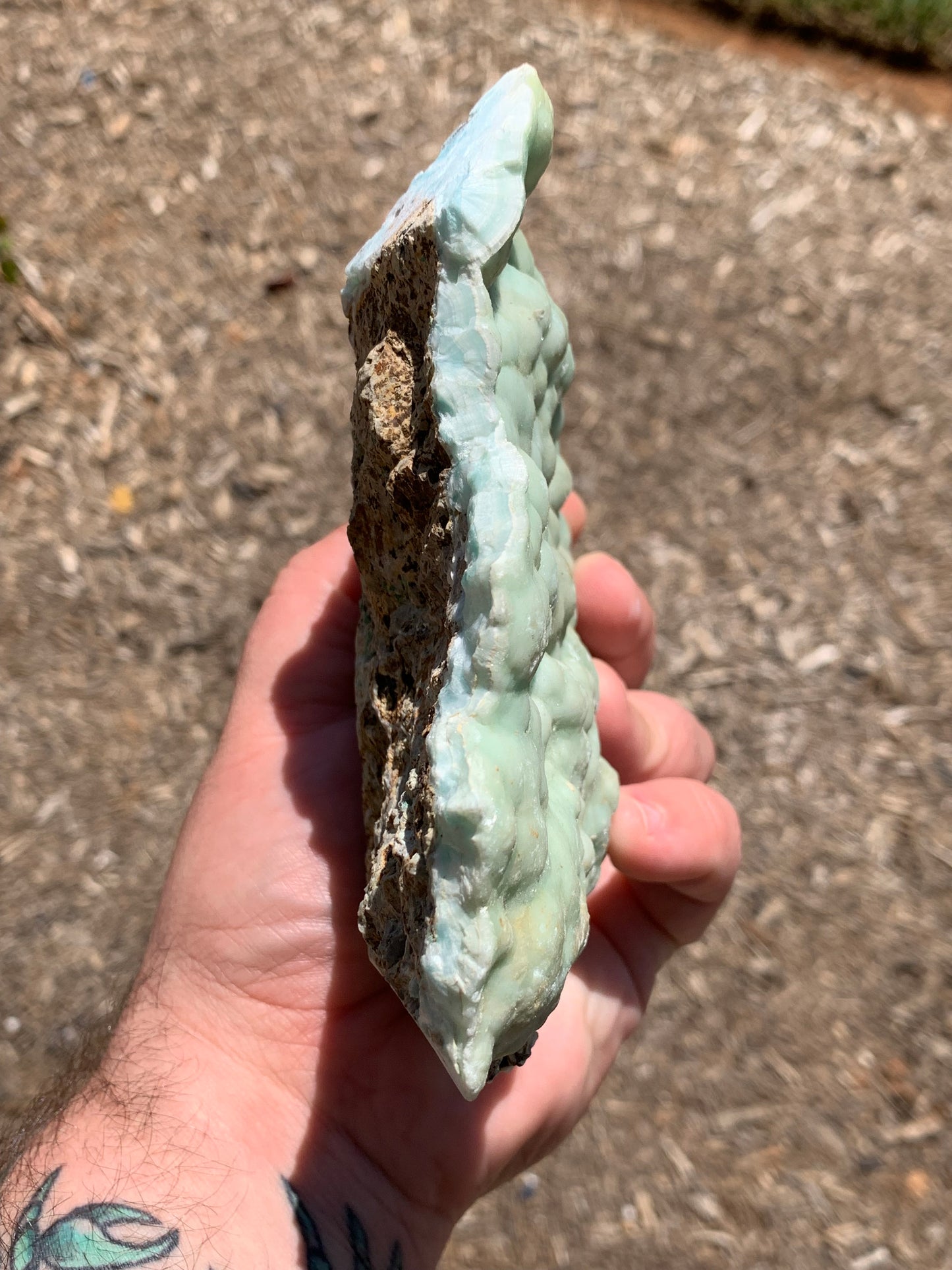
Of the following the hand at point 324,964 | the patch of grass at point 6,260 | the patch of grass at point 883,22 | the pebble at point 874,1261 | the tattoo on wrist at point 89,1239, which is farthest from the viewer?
the patch of grass at point 883,22

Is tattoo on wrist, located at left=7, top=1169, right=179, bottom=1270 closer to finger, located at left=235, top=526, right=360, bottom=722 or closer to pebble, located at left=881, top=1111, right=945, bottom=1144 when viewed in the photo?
finger, located at left=235, top=526, right=360, bottom=722

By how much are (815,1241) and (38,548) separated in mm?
2648

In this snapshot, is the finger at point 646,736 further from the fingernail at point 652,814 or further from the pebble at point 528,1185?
the pebble at point 528,1185

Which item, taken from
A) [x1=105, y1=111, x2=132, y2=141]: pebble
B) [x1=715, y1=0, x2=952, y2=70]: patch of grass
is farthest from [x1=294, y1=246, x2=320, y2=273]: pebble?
[x1=715, y1=0, x2=952, y2=70]: patch of grass

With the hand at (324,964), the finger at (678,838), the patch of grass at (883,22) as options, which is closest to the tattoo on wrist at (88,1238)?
the hand at (324,964)

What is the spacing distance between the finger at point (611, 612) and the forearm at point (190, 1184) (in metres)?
1.01

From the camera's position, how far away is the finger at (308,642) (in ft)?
6.68

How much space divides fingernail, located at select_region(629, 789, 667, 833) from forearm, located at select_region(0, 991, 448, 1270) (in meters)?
0.69

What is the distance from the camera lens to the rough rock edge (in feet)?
4.08

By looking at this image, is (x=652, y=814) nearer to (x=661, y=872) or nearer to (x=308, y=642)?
(x=661, y=872)

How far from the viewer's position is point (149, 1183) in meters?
1.61

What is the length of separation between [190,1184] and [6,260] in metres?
2.50

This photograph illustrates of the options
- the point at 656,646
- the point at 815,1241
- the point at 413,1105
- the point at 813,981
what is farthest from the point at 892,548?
the point at 413,1105

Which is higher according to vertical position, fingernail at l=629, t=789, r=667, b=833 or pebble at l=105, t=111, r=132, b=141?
pebble at l=105, t=111, r=132, b=141
